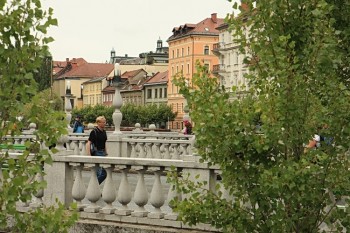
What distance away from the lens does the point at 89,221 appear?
1073 centimetres

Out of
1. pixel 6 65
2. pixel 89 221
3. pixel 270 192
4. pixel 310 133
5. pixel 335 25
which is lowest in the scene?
pixel 89 221

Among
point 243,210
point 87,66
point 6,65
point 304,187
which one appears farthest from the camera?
point 87,66

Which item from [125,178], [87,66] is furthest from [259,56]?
[87,66]

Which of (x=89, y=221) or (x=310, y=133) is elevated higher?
(x=310, y=133)

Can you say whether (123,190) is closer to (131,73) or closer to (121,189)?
(121,189)

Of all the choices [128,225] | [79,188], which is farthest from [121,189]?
[79,188]

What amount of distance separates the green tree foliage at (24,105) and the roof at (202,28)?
13204 centimetres

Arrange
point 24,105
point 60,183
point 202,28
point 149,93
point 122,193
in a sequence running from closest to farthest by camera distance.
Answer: point 24,105
point 122,193
point 60,183
point 202,28
point 149,93

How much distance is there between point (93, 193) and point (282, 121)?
496 cm

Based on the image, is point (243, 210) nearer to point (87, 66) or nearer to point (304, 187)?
point (304, 187)

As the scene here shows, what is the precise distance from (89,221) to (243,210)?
162 inches

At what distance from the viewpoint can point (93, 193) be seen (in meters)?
10.9

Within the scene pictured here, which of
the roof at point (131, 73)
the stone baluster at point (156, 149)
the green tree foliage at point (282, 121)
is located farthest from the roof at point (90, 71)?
the green tree foliage at point (282, 121)

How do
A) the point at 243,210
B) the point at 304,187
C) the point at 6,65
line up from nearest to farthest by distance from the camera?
the point at 6,65 → the point at 304,187 → the point at 243,210
